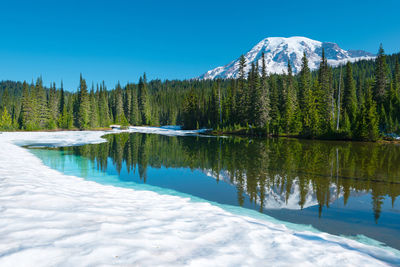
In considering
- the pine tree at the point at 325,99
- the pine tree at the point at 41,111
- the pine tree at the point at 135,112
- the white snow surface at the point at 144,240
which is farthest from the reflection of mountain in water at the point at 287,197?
the pine tree at the point at 135,112

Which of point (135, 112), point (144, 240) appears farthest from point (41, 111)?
point (144, 240)

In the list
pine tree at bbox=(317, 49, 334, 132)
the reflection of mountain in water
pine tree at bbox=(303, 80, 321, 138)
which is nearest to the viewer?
the reflection of mountain in water

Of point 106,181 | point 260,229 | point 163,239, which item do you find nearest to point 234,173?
point 106,181

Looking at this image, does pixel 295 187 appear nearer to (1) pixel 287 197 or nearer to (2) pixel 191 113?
(1) pixel 287 197

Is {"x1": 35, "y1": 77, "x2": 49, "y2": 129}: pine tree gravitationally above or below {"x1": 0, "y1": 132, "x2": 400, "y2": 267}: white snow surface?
above

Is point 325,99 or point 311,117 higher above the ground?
point 325,99

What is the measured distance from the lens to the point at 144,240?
3.52 metres

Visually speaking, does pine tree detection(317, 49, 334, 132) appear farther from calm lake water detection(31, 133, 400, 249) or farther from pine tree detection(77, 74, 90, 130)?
pine tree detection(77, 74, 90, 130)

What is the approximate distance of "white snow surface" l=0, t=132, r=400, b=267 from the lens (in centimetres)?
289

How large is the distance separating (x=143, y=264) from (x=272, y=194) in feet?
20.8

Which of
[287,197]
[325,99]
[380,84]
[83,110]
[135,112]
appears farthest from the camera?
[135,112]

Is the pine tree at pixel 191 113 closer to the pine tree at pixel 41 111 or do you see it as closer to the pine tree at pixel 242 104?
the pine tree at pixel 242 104

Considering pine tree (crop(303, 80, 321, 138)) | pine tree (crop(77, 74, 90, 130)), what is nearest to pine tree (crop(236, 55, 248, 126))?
pine tree (crop(303, 80, 321, 138))

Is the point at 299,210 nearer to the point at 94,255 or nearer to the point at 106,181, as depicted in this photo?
the point at 94,255
